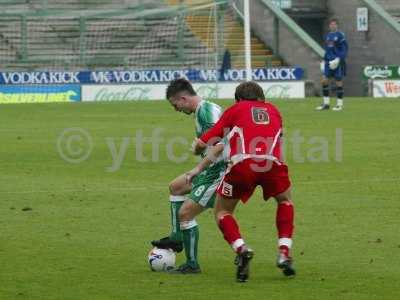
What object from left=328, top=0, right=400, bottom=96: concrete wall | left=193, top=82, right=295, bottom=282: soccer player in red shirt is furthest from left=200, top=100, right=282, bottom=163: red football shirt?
left=328, top=0, right=400, bottom=96: concrete wall

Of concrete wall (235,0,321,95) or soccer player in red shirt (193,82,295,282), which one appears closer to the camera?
soccer player in red shirt (193,82,295,282)

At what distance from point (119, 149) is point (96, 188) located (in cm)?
556

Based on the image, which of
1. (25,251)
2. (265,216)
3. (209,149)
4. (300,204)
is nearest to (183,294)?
(209,149)

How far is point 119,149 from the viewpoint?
2316cm

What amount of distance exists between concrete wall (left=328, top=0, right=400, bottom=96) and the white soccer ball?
35.2 metres

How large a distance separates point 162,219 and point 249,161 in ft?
13.9

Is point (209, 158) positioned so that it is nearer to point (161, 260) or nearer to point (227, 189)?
point (227, 189)

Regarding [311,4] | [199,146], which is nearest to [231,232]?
[199,146]

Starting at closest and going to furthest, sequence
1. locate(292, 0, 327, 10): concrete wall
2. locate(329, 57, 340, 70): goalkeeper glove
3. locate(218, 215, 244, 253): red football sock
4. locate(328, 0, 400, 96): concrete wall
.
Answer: locate(218, 215, 244, 253): red football sock, locate(329, 57, 340, 70): goalkeeper glove, locate(328, 0, 400, 96): concrete wall, locate(292, 0, 327, 10): concrete wall

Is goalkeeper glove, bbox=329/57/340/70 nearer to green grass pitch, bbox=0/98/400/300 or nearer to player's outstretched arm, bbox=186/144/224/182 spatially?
green grass pitch, bbox=0/98/400/300

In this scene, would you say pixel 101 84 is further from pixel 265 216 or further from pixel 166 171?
pixel 265 216

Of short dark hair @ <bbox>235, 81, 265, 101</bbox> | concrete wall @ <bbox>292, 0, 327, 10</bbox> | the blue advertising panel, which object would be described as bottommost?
the blue advertising panel

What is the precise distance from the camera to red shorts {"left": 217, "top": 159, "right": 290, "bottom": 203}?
1028cm

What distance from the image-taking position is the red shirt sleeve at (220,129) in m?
10.2
